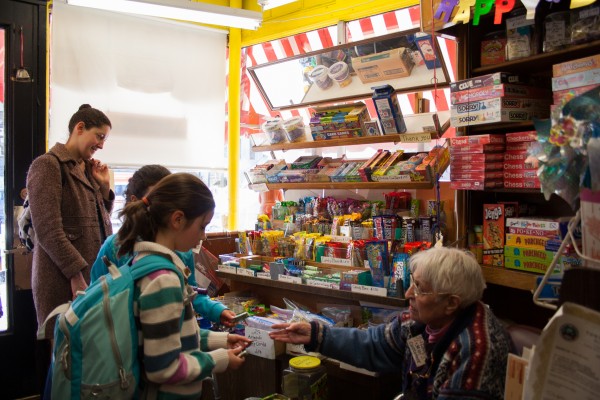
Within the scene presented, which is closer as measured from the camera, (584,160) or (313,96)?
(584,160)

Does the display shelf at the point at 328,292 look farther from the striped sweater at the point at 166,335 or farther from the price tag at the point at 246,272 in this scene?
the striped sweater at the point at 166,335

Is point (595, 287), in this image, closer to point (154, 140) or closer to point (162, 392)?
point (162, 392)

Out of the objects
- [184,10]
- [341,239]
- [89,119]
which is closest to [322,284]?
[341,239]

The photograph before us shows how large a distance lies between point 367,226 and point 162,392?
1856 millimetres

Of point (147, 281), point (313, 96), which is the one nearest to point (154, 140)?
point (313, 96)

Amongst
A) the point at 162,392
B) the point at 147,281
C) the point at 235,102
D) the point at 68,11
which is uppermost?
the point at 68,11

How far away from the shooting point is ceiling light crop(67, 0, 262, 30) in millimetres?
3635

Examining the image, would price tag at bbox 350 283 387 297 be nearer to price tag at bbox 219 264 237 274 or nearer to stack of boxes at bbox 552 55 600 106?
price tag at bbox 219 264 237 274

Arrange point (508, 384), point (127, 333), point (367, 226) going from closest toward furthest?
point (508, 384)
point (127, 333)
point (367, 226)

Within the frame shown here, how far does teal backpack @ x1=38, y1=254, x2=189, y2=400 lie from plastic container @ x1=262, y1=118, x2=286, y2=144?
7.70 feet

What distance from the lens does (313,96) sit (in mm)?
3875

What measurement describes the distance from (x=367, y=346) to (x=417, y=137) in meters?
1.29

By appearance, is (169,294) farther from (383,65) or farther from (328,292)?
(383,65)

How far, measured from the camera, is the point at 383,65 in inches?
132
